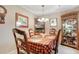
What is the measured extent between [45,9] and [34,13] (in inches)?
7.2

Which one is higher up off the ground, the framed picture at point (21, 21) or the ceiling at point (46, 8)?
the ceiling at point (46, 8)

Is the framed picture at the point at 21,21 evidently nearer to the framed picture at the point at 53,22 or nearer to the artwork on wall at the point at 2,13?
the artwork on wall at the point at 2,13

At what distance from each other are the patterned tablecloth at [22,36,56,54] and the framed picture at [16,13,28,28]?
245 mm

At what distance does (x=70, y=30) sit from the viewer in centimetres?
Answer: 156

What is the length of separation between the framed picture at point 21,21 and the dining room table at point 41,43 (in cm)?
23

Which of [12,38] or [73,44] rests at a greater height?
[12,38]

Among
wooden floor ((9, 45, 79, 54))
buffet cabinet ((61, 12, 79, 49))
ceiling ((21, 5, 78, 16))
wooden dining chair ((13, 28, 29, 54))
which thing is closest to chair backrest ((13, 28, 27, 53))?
wooden dining chair ((13, 28, 29, 54))

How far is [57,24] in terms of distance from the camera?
1562mm

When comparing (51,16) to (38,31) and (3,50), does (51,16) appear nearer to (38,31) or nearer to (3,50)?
(38,31)

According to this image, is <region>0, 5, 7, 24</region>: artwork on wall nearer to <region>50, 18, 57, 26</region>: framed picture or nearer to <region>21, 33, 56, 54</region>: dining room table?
<region>21, 33, 56, 54</region>: dining room table

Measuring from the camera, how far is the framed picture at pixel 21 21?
153cm

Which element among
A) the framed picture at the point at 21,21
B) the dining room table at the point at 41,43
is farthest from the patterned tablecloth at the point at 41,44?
the framed picture at the point at 21,21
